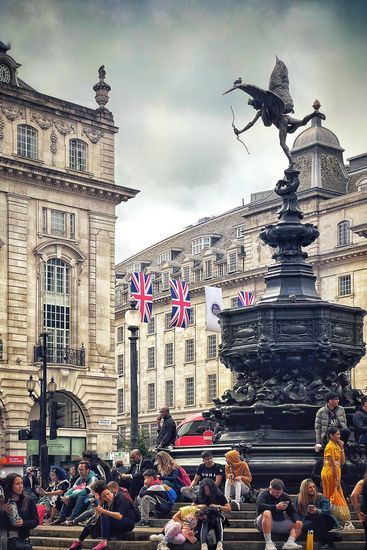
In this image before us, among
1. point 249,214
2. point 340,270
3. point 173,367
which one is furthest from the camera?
point 173,367

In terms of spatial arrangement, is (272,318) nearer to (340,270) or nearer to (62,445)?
(62,445)

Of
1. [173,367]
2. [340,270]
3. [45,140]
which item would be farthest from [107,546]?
[173,367]

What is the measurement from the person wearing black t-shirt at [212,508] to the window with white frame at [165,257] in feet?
265

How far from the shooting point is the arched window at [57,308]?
55344 millimetres

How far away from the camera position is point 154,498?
18.9 m

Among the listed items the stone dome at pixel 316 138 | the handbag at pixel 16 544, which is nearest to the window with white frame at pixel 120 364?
the stone dome at pixel 316 138

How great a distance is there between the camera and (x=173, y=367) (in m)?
89.4

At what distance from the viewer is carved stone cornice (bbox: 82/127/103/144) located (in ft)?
191

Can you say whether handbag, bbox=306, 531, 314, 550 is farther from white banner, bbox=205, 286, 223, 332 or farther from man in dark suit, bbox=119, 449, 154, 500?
white banner, bbox=205, 286, 223, 332

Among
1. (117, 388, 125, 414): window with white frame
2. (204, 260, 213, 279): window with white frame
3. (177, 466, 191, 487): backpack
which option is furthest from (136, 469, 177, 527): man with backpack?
(117, 388, 125, 414): window with white frame

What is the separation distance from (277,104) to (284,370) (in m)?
5.12

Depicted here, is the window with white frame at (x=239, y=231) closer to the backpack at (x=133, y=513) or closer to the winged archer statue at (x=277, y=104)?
the winged archer statue at (x=277, y=104)

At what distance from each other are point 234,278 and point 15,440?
32017mm

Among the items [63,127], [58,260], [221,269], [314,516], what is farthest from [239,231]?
[314,516]
